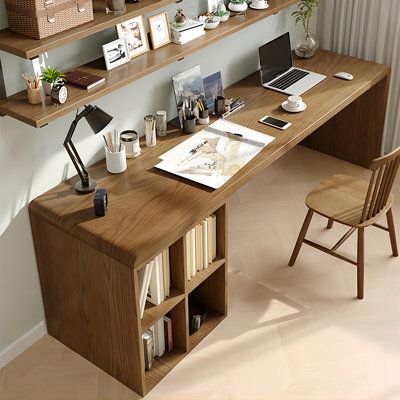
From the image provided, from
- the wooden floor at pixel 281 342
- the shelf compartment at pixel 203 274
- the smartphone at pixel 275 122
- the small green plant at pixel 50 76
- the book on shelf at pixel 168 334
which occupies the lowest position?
the wooden floor at pixel 281 342

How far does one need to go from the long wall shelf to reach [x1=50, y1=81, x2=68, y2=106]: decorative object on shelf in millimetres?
21

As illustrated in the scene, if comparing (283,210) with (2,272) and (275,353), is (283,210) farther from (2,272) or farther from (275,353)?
(2,272)

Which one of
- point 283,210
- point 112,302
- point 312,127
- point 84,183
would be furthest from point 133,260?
point 283,210

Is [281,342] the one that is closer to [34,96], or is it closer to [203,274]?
[203,274]

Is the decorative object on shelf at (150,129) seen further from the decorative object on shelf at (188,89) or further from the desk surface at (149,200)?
the decorative object on shelf at (188,89)

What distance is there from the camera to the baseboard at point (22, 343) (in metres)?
3.27

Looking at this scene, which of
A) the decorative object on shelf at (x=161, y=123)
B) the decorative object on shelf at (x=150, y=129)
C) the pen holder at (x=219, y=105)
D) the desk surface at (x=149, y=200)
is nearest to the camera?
the desk surface at (x=149, y=200)

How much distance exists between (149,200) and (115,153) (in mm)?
291

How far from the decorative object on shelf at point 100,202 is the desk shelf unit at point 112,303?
0.15m

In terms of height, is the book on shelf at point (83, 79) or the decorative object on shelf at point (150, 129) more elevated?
the book on shelf at point (83, 79)

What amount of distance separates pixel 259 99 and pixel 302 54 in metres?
0.64

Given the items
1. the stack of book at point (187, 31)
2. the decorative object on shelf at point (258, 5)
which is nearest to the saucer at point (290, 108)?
the decorative object on shelf at point (258, 5)

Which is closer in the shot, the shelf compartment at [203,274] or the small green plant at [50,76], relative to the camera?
the small green plant at [50,76]

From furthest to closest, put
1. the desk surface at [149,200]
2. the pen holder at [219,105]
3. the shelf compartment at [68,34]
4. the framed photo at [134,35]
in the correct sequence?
the pen holder at [219,105]
the framed photo at [134,35]
the desk surface at [149,200]
the shelf compartment at [68,34]
